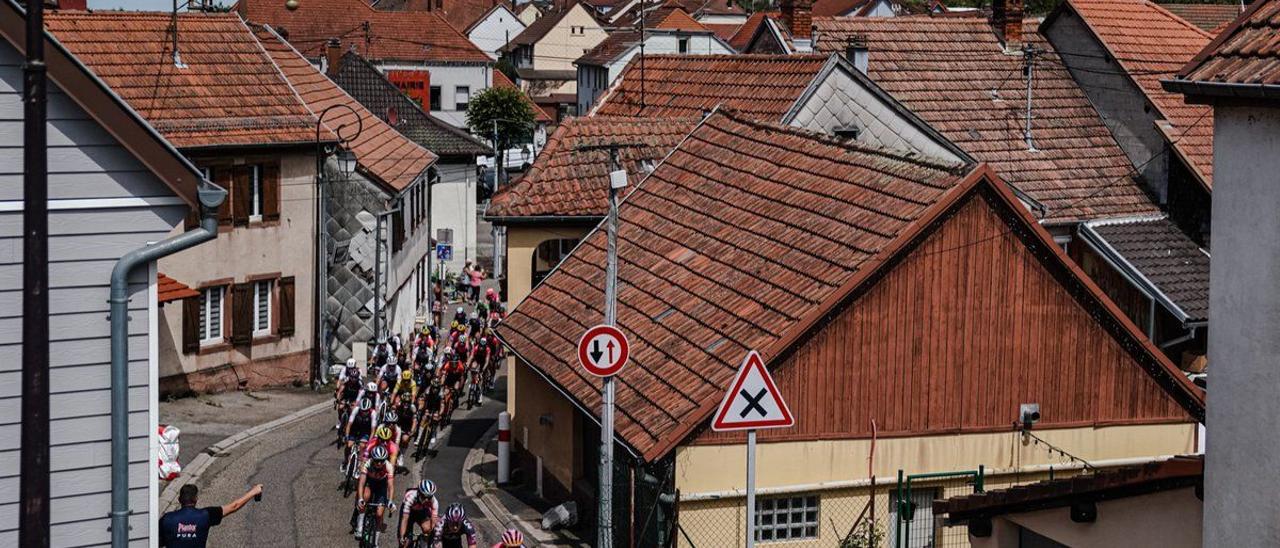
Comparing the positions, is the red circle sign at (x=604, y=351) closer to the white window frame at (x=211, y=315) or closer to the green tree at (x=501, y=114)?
the white window frame at (x=211, y=315)

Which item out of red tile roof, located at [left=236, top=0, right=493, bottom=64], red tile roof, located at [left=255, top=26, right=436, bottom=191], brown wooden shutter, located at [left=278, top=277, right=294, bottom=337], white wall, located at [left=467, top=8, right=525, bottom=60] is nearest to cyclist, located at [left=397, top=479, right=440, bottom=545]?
brown wooden shutter, located at [left=278, top=277, right=294, bottom=337]

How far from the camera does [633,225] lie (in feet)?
81.9

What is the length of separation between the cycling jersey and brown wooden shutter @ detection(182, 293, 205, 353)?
1470cm

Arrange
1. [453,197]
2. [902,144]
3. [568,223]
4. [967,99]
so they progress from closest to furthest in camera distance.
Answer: [568,223], [902,144], [967,99], [453,197]

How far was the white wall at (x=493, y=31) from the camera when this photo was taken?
130 meters

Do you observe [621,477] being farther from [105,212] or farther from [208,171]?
[208,171]

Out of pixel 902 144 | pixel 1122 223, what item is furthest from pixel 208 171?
pixel 1122 223

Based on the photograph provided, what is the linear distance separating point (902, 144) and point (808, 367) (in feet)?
40.0

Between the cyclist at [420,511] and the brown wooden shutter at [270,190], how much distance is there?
15.3 metres

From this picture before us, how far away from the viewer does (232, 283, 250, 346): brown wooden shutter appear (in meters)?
32.5

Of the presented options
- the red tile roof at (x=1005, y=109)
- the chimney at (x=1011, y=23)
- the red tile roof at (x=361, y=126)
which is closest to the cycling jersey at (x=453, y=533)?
the red tile roof at (x=1005, y=109)

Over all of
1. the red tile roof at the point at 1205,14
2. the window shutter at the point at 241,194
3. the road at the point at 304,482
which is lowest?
the road at the point at 304,482

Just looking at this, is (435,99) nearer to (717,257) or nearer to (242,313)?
(242,313)

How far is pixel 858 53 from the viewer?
1340 inches
